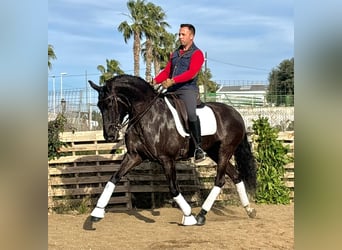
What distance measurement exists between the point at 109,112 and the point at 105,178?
2549 mm

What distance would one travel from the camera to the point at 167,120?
612 cm

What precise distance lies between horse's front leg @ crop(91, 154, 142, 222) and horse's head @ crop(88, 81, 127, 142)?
374 mm

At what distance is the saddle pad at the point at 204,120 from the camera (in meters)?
6.13

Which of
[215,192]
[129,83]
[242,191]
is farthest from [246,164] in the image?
[129,83]

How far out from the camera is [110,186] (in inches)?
231

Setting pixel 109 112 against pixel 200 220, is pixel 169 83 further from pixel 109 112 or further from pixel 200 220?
pixel 200 220

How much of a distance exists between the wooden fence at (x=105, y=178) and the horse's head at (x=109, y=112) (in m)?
2.40
